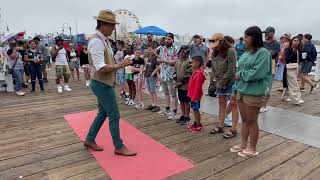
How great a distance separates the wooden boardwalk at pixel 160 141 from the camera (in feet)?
10.6

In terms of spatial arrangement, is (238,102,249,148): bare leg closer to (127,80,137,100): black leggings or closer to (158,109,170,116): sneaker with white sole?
(158,109,170,116): sneaker with white sole

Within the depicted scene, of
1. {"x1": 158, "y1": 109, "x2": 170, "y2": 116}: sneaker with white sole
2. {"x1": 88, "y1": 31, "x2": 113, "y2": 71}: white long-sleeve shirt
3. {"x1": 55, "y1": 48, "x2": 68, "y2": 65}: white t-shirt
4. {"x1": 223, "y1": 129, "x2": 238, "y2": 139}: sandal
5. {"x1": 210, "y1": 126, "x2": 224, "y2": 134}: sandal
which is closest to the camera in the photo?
{"x1": 88, "y1": 31, "x2": 113, "y2": 71}: white long-sleeve shirt

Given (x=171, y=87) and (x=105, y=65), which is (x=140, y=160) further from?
(x=171, y=87)

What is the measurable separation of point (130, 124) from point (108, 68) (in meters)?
1.98

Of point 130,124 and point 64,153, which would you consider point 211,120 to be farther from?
point 64,153

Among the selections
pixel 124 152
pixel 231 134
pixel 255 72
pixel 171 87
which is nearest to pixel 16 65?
pixel 171 87

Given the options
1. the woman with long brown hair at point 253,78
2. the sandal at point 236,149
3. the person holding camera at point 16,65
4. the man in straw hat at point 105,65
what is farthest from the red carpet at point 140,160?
the person holding camera at point 16,65

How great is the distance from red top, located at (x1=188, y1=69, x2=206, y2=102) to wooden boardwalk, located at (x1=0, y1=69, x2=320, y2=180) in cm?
59

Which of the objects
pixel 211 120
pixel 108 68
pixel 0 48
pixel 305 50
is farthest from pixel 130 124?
pixel 0 48

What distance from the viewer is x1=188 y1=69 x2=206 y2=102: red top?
176 inches

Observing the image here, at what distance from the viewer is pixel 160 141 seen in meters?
4.28

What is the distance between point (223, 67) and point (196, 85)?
49 cm

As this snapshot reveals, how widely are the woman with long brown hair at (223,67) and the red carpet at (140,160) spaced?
3.73 ft

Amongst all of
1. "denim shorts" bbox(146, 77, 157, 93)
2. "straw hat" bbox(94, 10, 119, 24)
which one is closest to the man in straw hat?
"straw hat" bbox(94, 10, 119, 24)
